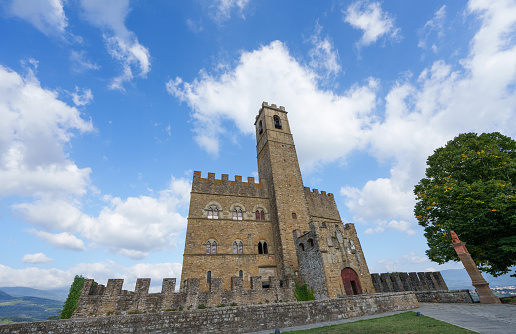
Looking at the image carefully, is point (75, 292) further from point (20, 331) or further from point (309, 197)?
point (309, 197)

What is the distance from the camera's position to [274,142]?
24.4m

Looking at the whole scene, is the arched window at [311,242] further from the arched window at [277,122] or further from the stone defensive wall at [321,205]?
the arched window at [277,122]

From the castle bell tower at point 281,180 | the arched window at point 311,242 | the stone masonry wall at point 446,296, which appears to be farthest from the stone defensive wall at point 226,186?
the stone masonry wall at point 446,296

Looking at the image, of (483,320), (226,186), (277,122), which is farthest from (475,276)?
(277,122)

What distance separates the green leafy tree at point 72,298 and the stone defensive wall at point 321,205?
19.7 metres

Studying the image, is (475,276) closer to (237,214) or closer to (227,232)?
(227,232)

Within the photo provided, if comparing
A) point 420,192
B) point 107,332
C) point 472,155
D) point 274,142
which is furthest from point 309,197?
point 107,332

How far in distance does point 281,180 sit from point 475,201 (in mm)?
14056

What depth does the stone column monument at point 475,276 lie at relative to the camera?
35.7 feet

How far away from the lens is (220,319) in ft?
26.5

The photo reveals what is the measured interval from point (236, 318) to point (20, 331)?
22.4ft

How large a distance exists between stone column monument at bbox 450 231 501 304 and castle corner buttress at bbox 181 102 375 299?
250 inches

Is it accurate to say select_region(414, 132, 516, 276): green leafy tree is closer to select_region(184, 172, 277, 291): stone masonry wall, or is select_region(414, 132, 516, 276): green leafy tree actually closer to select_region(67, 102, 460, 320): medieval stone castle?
select_region(67, 102, 460, 320): medieval stone castle

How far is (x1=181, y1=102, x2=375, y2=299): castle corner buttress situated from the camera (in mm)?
16094
